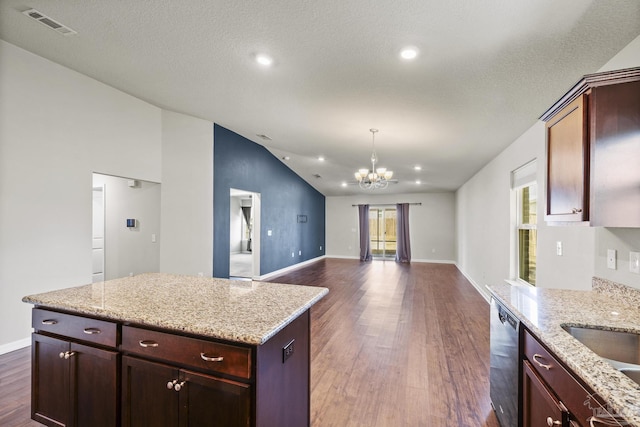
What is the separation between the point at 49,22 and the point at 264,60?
176 centimetres

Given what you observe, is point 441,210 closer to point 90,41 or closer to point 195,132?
point 195,132

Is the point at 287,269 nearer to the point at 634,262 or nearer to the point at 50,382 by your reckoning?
the point at 50,382

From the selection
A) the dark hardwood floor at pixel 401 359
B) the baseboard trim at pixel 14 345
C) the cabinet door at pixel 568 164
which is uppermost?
the cabinet door at pixel 568 164

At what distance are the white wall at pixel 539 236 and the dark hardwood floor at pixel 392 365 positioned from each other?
2.93ft

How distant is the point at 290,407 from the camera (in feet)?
4.75

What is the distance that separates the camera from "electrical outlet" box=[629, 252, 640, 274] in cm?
155

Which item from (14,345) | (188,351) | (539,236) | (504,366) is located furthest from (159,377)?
(539,236)

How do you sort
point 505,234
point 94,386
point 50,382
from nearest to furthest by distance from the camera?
point 94,386
point 50,382
point 505,234

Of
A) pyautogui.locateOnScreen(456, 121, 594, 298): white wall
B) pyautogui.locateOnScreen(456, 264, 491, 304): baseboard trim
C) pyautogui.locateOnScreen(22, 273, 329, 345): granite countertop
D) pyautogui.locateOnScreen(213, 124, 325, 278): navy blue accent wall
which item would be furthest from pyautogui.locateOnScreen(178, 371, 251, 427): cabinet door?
pyautogui.locateOnScreen(456, 264, 491, 304): baseboard trim

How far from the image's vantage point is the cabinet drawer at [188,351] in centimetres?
118

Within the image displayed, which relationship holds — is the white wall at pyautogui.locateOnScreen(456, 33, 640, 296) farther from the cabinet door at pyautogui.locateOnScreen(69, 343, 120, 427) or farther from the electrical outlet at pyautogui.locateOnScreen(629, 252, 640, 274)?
the cabinet door at pyautogui.locateOnScreen(69, 343, 120, 427)

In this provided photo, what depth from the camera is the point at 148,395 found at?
4.51ft

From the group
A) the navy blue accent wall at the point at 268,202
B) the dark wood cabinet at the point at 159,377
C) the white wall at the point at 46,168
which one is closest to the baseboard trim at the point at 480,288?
the dark wood cabinet at the point at 159,377

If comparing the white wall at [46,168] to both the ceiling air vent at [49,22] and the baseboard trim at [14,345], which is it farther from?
the ceiling air vent at [49,22]
